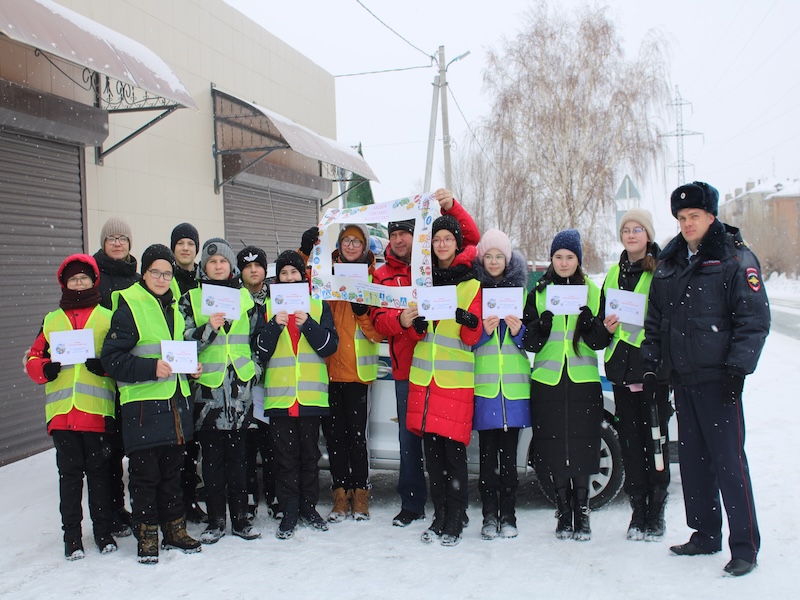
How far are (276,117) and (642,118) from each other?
14.2 metres

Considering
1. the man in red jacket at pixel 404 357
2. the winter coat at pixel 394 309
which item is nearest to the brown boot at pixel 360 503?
the man in red jacket at pixel 404 357

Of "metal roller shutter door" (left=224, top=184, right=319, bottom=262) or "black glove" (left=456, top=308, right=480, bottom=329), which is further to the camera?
"metal roller shutter door" (left=224, top=184, right=319, bottom=262)

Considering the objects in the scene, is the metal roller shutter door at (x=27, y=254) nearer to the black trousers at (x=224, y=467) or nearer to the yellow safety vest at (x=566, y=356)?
the black trousers at (x=224, y=467)

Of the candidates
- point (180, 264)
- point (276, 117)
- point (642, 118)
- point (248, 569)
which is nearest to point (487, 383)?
point (248, 569)

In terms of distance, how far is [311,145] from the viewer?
36.1 feet

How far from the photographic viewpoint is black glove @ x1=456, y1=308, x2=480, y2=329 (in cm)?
421

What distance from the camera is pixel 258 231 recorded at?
12125mm

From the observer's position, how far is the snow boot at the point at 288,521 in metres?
4.50

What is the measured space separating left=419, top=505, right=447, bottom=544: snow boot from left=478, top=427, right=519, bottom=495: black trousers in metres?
0.34

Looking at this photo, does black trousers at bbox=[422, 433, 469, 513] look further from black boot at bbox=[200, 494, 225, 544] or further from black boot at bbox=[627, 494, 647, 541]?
black boot at bbox=[200, 494, 225, 544]

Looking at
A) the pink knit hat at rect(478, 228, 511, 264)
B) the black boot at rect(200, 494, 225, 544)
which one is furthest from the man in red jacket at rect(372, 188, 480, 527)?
the black boot at rect(200, 494, 225, 544)

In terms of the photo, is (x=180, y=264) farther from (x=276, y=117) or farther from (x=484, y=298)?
(x=276, y=117)

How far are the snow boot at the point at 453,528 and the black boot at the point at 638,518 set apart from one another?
3.48 feet

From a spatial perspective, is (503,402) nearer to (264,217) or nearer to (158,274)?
(158,274)
